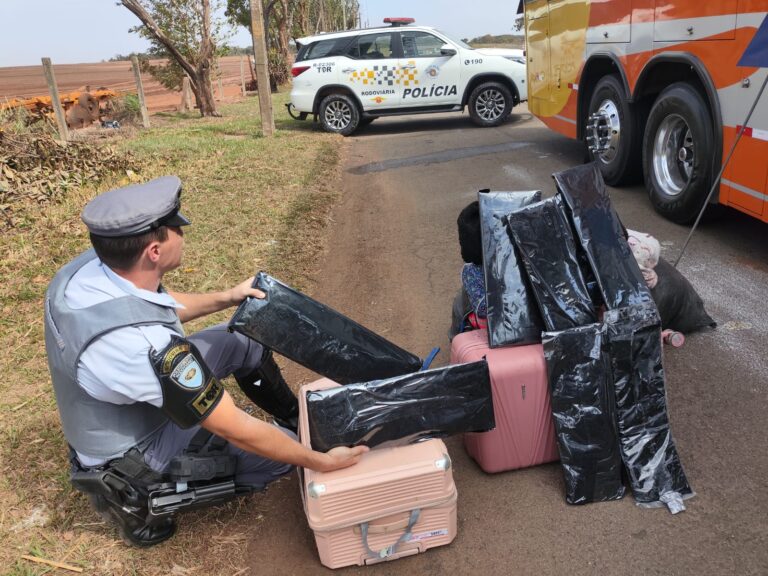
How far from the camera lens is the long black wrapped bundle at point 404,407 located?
7.58 feet

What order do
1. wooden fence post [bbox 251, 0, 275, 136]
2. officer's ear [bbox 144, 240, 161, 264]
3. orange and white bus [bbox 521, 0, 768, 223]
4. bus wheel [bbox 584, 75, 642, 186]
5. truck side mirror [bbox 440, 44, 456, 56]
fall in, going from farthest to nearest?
truck side mirror [bbox 440, 44, 456, 56]
wooden fence post [bbox 251, 0, 275, 136]
bus wheel [bbox 584, 75, 642, 186]
orange and white bus [bbox 521, 0, 768, 223]
officer's ear [bbox 144, 240, 161, 264]

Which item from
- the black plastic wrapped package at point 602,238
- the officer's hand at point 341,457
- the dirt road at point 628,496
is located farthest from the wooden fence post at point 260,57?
the officer's hand at point 341,457

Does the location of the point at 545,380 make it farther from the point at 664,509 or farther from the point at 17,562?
the point at 17,562

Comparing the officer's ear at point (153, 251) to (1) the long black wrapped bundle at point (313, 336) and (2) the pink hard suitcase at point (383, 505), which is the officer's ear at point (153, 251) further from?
(2) the pink hard suitcase at point (383, 505)

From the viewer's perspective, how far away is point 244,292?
102 inches

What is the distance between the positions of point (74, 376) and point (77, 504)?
975 millimetres

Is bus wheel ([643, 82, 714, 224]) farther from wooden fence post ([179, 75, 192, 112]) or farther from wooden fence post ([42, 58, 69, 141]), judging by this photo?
wooden fence post ([179, 75, 192, 112])

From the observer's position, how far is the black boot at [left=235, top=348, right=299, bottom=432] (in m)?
2.93

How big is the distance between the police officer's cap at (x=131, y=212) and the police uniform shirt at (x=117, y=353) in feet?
0.63

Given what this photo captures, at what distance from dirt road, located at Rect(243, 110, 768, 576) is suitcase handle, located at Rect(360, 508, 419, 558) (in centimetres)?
8

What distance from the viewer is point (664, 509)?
2.42 m

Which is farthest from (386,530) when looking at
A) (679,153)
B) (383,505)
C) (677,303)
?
(679,153)

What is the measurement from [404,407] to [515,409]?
0.49m

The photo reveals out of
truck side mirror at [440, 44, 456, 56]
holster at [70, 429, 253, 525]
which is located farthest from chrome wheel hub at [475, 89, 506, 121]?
holster at [70, 429, 253, 525]
